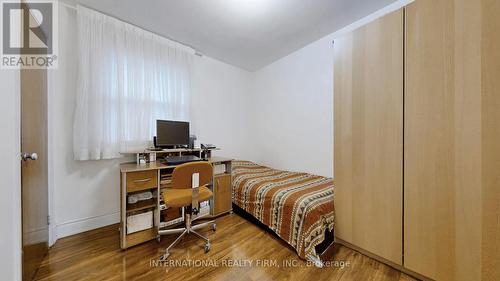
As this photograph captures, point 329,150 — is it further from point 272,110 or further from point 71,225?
point 71,225

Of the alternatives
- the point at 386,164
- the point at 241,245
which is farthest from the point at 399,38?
the point at 241,245

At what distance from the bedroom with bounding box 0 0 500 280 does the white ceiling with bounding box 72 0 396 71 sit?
0.02 meters

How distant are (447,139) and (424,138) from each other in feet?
0.38

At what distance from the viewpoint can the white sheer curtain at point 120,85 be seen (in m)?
2.04

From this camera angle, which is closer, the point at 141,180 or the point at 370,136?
the point at 370,136

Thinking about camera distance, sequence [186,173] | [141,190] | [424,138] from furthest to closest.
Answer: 1. [141,190]
2. [186,173]
3. [424,138]

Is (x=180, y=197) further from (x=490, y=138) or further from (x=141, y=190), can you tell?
(x=490, y=138)

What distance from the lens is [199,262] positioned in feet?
5.42

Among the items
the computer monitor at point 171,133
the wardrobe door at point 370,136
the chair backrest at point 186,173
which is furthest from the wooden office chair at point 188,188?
the wardrobe door at point 370,136

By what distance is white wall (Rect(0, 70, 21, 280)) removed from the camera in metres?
1.03

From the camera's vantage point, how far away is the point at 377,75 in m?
1.56

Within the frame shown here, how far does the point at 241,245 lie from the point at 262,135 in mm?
2535

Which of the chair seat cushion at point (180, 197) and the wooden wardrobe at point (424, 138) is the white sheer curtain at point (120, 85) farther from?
the wooden wardrobe at point (424, 138)

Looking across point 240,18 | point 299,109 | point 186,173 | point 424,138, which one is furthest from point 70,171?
point 424,138
